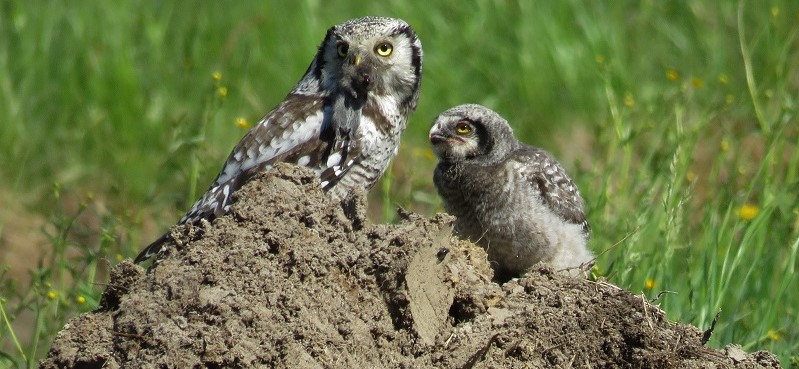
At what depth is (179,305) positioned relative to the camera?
3.43 metres

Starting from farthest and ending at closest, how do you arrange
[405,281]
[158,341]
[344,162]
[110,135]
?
[110,135] < [344,162] < [405,281] < [158,341]

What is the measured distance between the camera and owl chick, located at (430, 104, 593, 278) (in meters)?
5.34

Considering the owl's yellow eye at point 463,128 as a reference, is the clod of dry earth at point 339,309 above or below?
below

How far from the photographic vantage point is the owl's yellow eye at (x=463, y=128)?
18.2 ft

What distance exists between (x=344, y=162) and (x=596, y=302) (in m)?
1.90

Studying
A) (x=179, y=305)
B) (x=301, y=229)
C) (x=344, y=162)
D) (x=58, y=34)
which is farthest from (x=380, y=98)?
(x=58, y=34)

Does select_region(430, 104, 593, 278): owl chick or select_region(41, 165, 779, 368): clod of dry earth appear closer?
select_region(41, 165, 779, 368): clod of dry earth

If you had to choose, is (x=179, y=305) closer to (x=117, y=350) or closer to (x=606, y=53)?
(x=117, y=350)

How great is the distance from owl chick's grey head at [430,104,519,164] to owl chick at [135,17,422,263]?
0.20m

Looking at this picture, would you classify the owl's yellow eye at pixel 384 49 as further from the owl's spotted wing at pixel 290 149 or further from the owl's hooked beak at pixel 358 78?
the owl's spotted wing at pixel 290 149

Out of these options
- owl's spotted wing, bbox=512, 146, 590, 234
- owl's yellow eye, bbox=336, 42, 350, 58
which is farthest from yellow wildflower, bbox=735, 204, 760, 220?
owl's yellow eye, bbox=336, 42, 350, 58

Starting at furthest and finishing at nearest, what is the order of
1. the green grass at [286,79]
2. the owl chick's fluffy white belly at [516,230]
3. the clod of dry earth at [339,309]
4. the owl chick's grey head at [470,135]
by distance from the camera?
the green grass at [286,79] → the owl chick's grey head at [470,135] → the owl chick's fluffy white belly at [516,230] → the clod of dry earth at [339,309]

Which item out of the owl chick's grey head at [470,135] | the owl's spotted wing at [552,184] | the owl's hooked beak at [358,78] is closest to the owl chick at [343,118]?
the owl's hooked beak at [358,78]

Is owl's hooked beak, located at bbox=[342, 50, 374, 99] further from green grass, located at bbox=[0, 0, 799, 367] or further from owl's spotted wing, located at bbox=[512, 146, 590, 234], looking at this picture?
green grass, located at bbox=[0, 0, 799, 367]
